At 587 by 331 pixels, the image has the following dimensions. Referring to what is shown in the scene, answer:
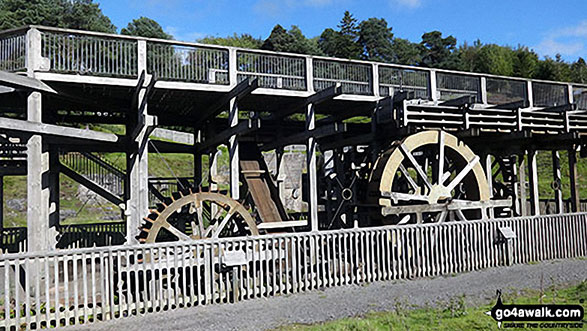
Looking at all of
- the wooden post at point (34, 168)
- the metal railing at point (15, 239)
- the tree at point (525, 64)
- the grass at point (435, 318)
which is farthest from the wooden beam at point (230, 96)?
the tree at point (525, 64)

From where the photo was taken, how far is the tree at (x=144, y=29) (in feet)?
166

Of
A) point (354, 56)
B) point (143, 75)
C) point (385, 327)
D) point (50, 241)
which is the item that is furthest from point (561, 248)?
point (354, 56)

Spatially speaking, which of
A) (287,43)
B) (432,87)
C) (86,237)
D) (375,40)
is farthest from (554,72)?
(86,237)

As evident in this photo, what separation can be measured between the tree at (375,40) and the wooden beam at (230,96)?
170ft

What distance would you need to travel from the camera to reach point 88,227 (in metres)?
12.5

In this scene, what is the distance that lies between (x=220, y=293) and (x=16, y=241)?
8.40 metres

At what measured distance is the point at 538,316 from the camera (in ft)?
18.2

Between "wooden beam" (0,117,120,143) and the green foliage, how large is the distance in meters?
39.0

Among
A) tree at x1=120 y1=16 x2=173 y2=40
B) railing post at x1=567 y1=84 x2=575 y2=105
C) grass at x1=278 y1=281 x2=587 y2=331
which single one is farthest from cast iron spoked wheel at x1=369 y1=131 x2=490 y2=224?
tree at x1=120 y1=16 x2=173 y2=40

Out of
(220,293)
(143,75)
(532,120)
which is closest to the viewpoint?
→ (220,293)

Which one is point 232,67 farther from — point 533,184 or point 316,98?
point 533,184

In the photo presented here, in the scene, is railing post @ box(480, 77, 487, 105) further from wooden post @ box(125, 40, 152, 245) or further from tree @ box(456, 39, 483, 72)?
tree @ box(456, 39, 483, 72)

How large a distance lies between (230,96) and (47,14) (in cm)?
4275

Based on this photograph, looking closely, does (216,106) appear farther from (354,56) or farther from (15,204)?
(354,56)
